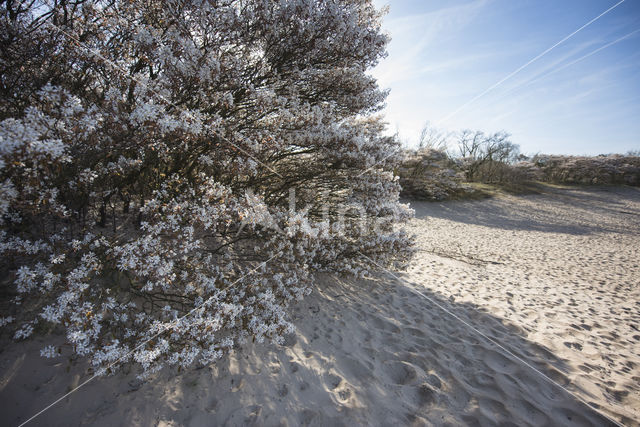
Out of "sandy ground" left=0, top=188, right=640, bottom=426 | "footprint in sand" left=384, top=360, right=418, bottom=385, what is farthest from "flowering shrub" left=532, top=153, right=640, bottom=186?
"footprint in sand" left=384, top=360, right=418, bottom=385

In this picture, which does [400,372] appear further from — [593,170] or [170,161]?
[593,170]

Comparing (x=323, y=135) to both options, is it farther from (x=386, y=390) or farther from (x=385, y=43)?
(x=386, y=390)

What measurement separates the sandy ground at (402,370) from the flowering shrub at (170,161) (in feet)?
1.19

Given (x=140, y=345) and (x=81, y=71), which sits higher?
(x=81, y=71)

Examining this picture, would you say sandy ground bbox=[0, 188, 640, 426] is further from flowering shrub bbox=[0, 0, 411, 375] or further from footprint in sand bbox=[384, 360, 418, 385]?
flowering shrub bbox=[0, 0, 411, 375]

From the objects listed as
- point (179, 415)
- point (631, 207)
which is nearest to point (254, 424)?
point (179, 415)

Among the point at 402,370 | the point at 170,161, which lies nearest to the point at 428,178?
the point at 402,370

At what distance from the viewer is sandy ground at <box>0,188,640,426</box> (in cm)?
278

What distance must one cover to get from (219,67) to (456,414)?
18.0 ft

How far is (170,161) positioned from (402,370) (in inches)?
203

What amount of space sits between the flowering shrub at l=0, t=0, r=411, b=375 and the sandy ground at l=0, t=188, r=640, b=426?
1.19ft

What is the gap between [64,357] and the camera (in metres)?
3.03

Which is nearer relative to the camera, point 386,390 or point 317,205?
point 386,390

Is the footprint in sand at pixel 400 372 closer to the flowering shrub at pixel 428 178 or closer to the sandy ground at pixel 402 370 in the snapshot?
the sandy ground at pixel 402 370
